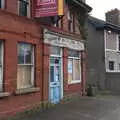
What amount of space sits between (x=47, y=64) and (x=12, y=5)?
3951 mm

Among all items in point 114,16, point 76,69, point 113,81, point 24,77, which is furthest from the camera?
point 114,16

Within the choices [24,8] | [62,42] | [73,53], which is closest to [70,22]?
[73,53]

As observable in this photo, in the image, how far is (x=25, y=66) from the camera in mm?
15477

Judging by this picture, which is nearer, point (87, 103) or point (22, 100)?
point (22, 100)

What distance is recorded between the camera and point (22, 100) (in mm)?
14812

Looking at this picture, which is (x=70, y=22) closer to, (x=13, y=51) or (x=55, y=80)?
(x=55, y=80)

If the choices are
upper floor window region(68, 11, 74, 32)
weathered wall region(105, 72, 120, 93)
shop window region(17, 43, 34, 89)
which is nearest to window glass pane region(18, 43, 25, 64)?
shop window region(17, 43, 34, 89)

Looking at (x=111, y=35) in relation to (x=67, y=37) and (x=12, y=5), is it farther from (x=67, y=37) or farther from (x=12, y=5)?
(x=12, y=5)

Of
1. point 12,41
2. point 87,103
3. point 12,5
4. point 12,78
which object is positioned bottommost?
point 87,103

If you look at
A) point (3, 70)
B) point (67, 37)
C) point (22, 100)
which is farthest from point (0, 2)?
point (67, 37)

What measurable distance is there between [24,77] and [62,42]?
4298mm

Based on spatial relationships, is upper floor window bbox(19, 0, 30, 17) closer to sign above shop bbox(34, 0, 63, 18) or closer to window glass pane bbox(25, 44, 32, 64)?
sign above shop bbox(34, 0, 63, 18)

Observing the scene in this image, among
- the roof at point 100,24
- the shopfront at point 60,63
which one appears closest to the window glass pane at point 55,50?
the shopfront at point 60,63

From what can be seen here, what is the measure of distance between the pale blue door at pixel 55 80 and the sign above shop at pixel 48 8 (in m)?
2.95
